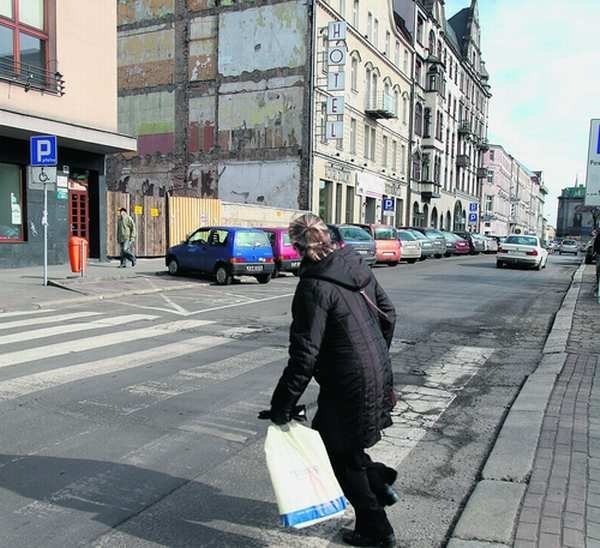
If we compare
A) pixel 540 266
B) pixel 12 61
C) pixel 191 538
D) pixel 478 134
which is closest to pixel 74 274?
pixel 12 61

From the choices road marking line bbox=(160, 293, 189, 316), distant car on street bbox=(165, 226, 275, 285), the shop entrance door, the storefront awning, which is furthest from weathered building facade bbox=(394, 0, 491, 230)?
road marking line bbox=(160, 293, 189, 316)

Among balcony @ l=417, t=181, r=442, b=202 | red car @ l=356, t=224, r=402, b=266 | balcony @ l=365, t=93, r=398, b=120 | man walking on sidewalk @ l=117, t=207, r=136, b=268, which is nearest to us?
man walking on sidewalk @ l=117, t=207, r=136, b=268

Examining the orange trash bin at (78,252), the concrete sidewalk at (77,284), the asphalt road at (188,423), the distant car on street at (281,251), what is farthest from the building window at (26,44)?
the asphalt road at (188,423)

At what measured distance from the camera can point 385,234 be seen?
2455 centimetres

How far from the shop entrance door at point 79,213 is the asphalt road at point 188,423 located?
34.2 feet

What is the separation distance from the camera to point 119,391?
19.0 ft

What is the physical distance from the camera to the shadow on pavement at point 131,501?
323 centimetres

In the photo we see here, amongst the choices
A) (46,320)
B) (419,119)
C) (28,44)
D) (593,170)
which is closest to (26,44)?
(28,44)

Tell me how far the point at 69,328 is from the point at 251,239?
27.0 ft

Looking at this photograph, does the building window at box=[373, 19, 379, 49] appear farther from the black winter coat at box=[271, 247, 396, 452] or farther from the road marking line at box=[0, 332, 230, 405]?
the black winter coat at box=[271, 247, 396, 452]

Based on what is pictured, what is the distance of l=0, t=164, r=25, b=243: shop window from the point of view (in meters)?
17.3

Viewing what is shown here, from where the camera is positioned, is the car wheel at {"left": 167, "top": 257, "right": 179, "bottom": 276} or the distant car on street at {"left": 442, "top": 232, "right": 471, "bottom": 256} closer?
the car wheel at {"left": 167, "top": 257, "right": 179, "bottom": 276}

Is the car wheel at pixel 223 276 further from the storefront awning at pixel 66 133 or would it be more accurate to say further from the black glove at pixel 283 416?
the black glove at pixel 283 416

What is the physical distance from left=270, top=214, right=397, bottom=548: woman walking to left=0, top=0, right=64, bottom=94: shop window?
16.1m
